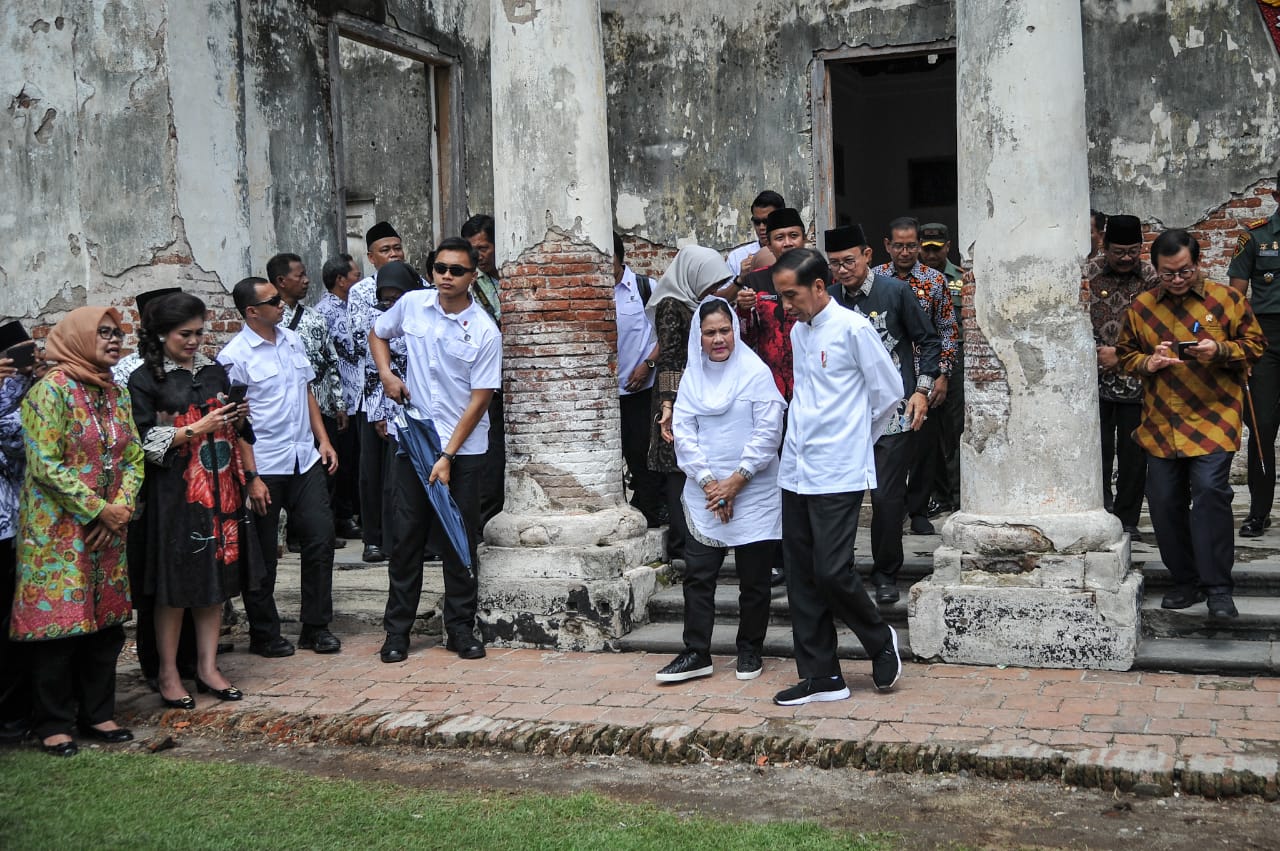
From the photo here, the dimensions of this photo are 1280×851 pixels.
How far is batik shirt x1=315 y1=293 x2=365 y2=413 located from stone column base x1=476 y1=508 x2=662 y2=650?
1.72m

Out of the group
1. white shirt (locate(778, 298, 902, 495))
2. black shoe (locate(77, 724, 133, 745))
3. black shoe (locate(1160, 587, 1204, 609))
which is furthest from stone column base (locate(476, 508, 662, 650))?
black shoe (locate(1160, 587, 1204, 609))

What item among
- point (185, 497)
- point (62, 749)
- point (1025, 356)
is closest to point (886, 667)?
point (1025, 356)

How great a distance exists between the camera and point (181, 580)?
6273 millimetres

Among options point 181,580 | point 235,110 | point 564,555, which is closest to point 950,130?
point 235,110

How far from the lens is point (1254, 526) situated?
25.6 feet

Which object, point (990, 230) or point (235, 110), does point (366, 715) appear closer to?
point (990, 230)

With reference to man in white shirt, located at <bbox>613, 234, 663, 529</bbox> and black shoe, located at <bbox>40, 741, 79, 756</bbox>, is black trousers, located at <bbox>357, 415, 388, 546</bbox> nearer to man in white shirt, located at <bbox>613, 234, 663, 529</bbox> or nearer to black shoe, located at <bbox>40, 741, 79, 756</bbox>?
man in white shirt, located at <bbox>613, 234, 663, 529</bbox>

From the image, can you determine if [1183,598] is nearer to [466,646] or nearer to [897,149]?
[466,646]

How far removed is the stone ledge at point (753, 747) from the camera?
4730 mm

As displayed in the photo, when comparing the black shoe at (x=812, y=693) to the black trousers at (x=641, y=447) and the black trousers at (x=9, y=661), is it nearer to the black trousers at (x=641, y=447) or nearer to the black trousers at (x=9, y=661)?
the black trousers at (x=641, y=447)

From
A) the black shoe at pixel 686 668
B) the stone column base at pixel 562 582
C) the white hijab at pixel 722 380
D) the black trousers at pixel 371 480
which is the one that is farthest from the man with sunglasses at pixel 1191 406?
the black trousers at pixel 371 480

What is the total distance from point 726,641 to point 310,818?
9.12 ft

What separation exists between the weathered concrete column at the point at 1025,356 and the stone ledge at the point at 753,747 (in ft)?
4.42

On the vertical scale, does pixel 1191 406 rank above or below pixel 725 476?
→ above
